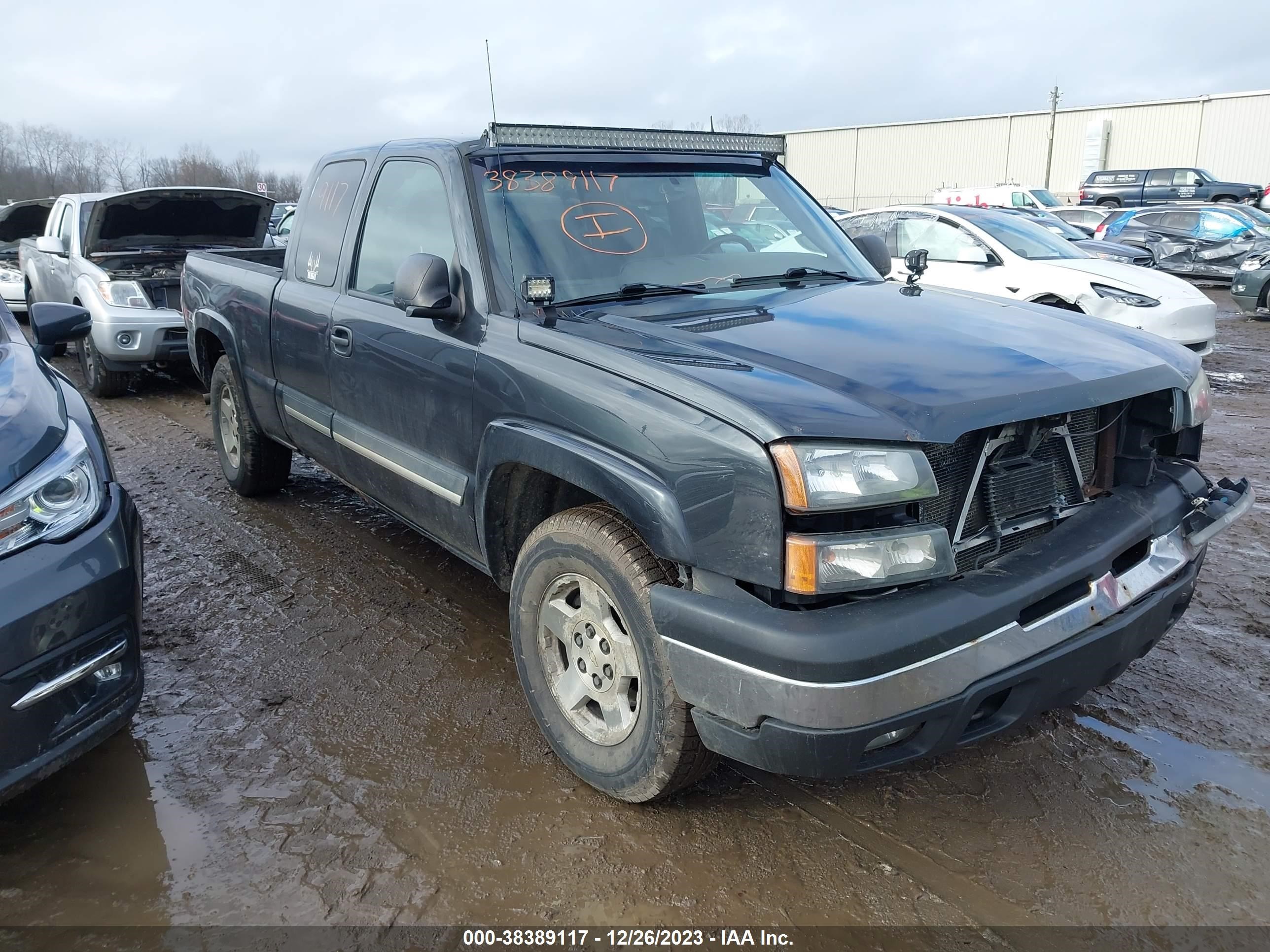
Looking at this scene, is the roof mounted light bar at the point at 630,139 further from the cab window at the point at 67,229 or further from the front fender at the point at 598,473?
the cab window at the point at 67,229

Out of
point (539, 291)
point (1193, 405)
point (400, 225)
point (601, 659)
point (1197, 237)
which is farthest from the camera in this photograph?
point (1197, 237)

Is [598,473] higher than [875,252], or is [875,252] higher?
[875,252]

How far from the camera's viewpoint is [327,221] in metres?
4.25

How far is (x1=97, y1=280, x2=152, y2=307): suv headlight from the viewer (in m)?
8.02

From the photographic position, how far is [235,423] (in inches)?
214

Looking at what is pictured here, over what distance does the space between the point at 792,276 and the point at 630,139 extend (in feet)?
2.67

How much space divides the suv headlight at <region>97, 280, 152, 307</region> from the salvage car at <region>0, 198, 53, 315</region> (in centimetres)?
439

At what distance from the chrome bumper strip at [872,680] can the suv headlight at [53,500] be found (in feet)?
5.60

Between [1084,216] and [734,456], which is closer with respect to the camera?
[734,456]

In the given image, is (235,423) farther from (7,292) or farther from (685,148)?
(7,292)

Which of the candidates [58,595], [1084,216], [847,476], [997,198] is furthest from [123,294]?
[997,198]

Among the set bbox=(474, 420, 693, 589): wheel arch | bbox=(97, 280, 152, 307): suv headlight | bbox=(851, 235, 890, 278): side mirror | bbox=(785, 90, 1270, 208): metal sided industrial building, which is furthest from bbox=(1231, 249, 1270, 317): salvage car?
bbox=(785, 90, 1270, 208): metal sided industrial building

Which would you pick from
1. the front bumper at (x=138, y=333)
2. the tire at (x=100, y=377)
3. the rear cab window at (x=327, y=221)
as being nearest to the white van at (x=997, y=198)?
the front bumper at (x=138, y=333)

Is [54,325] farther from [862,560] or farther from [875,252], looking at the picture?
[875,252]
